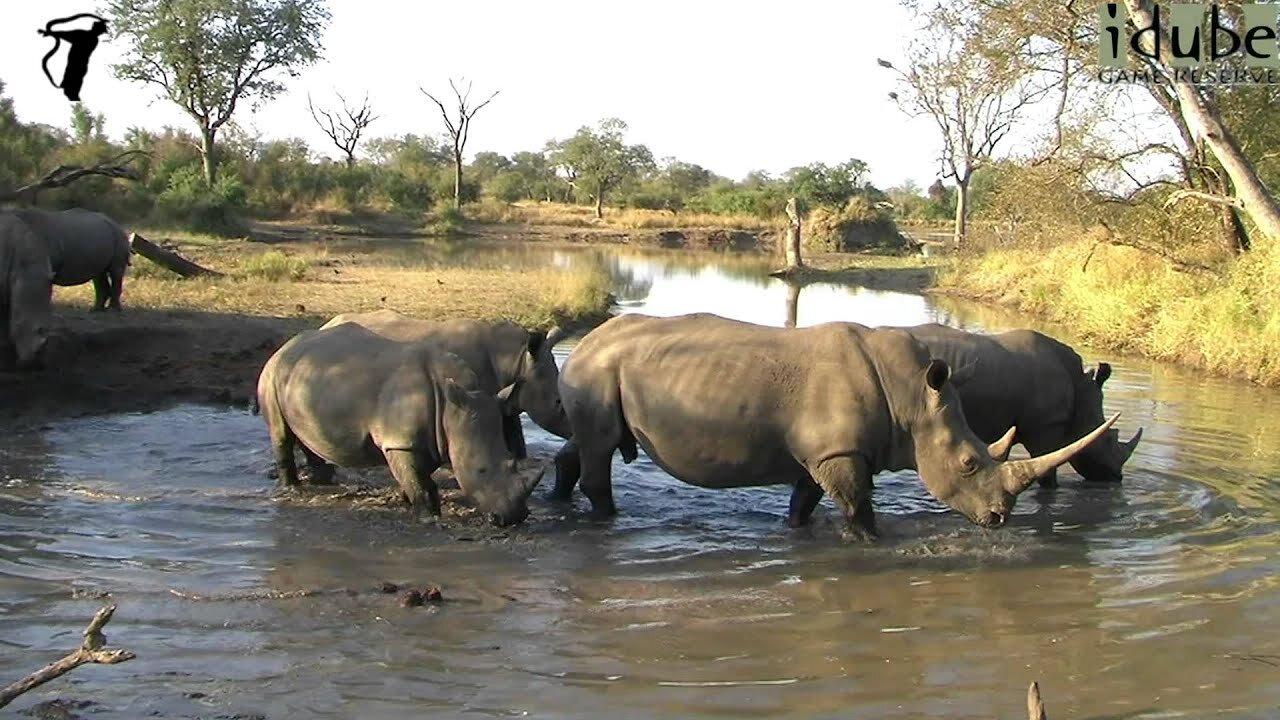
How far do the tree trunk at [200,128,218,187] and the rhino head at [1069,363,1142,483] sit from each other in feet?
131

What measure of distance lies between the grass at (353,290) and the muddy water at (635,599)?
6.45 metres

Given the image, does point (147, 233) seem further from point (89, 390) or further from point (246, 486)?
point (246, 486)

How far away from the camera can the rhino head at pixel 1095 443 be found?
1011 centimetres

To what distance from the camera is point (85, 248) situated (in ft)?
51.0

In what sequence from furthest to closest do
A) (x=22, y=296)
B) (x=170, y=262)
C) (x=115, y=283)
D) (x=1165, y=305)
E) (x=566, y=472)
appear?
(x=170, y=262) → (x=1165, y=305) → (x=115, y=283) → (x=22, y=296) → (x=566, y=472)

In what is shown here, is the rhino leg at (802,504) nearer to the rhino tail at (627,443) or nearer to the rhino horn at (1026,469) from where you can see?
the rhino tail at (627,443)

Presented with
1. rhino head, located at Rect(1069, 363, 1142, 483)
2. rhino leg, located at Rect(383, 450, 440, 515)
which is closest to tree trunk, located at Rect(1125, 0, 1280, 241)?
rhino head, located at Rect(1069, 363, 1142, 483)

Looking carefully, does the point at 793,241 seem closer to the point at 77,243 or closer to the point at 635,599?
the point at 77,243

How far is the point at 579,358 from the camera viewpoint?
8898mm

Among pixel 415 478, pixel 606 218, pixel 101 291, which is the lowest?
pixel 415 478

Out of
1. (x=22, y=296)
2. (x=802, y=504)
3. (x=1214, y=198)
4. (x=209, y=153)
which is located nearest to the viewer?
(x=802, y=504)

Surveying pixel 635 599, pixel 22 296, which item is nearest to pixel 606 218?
pixel 22 296

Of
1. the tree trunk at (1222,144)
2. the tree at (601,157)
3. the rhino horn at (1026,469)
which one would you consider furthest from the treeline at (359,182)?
the tree trunk at (1222,144)

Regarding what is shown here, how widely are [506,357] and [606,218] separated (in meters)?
56.8
